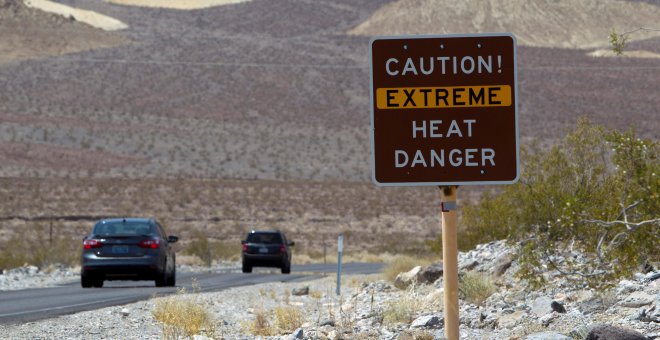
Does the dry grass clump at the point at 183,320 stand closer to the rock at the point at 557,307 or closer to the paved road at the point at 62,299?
the paved road at the point at 62,299

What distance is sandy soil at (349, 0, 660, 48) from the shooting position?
137750 mm

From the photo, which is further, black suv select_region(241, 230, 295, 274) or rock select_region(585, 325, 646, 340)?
black suv select_region(241, 230, 295, 274)

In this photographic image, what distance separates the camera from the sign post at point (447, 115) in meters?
7.51

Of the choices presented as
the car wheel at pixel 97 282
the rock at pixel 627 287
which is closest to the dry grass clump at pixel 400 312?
the rock at pixel 627 287

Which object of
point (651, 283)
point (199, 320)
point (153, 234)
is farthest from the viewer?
point (153, 234)

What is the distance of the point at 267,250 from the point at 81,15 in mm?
102585

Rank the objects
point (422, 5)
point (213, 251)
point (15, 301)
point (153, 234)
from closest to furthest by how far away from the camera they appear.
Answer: point (15, 301) → point (153, 234) → point (213, 251) → point (422, 5)

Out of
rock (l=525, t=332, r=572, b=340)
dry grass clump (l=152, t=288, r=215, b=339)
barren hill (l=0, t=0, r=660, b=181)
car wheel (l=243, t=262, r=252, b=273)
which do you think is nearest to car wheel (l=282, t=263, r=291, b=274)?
car wheel (l=243, t=262, r=252, b=273)

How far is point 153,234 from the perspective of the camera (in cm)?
2859

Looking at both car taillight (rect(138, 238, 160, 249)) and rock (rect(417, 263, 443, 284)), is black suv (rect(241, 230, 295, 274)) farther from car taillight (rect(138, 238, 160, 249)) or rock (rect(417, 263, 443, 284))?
rock (rect(417, 263, 443, 284))

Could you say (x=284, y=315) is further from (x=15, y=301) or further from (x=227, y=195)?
(x=227, y=195)

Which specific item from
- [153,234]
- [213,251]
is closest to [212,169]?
[213,251]

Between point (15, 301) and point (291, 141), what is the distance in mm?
70168

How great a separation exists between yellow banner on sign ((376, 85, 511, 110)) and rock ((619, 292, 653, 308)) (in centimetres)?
689
